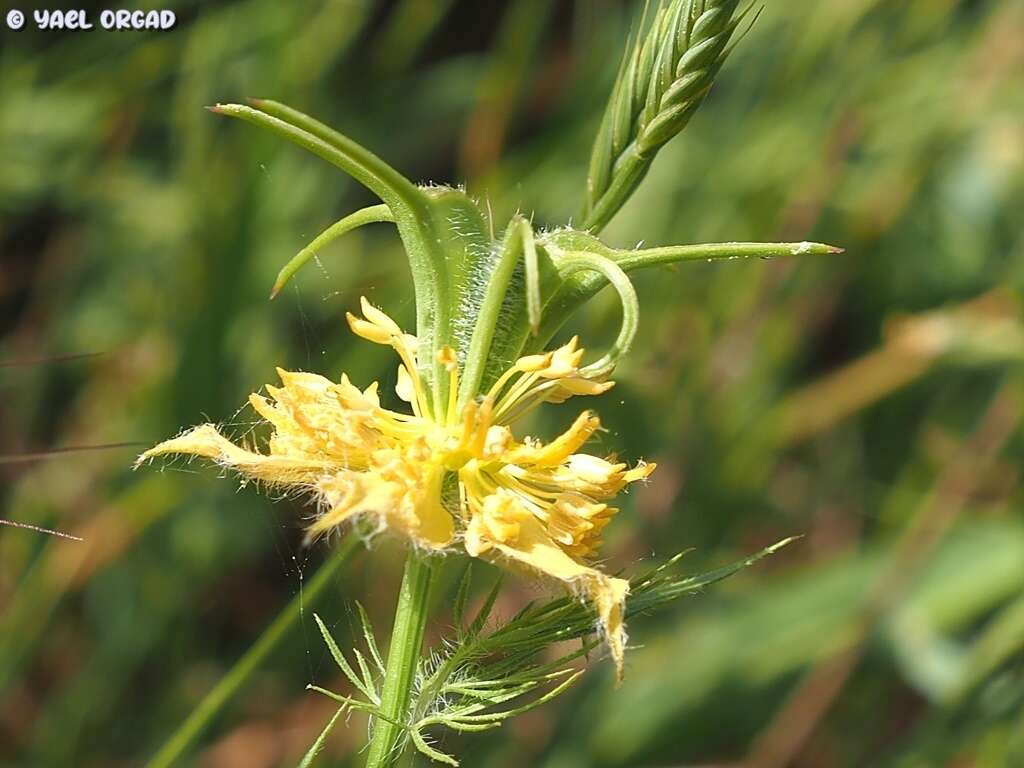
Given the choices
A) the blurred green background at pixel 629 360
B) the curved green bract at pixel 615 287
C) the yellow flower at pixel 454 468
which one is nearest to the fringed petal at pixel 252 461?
the yellow flower at pixel 454 468

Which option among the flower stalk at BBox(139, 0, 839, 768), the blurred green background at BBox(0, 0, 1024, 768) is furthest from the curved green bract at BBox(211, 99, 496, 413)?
the blurred green background at BBox(0, 0, 1024, 768)

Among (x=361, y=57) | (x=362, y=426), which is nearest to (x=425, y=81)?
(x=361, y=57)

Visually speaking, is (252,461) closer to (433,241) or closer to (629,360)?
(433,241)

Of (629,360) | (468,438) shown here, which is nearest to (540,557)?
(468,438)

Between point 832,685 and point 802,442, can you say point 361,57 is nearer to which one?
point 802,442

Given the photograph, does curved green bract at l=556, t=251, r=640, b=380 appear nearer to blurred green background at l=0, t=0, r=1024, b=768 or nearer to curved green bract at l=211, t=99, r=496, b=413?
curved green bract at l=211, t=99, r=496, b=413
